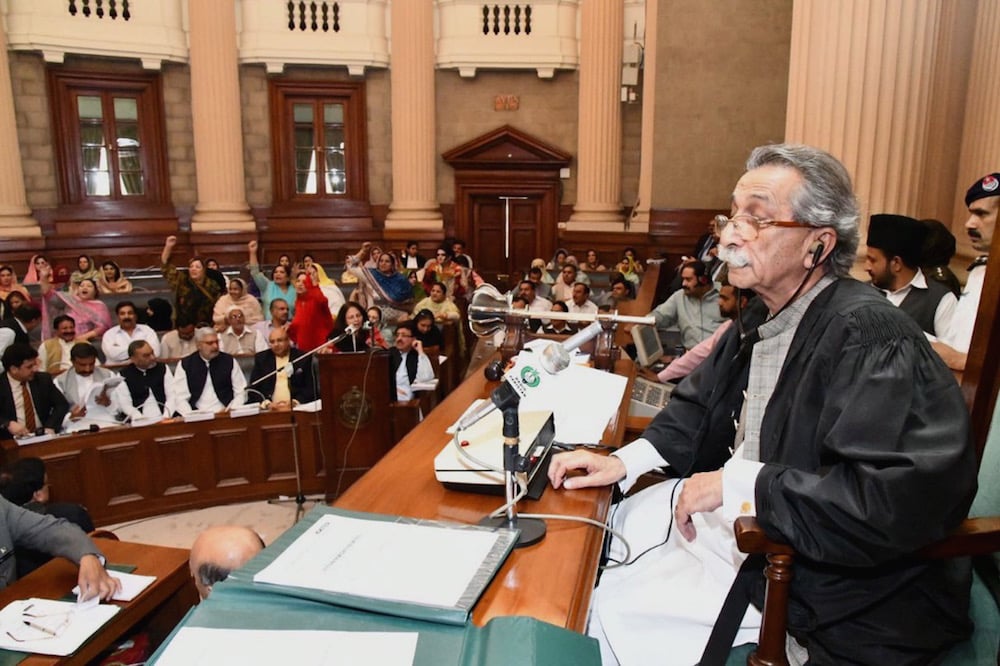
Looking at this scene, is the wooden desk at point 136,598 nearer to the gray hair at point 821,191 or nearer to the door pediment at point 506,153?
the gray hair at point 821,191

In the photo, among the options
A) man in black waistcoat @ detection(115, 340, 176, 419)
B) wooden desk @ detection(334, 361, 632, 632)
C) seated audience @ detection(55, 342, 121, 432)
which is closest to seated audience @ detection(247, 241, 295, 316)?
man in black waistcoat @ detection(115, 340, 176, 419)

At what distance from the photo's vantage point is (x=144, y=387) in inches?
242

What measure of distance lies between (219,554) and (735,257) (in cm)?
146

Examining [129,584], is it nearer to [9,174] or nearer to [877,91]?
[877,91]

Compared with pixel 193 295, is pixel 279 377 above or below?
below

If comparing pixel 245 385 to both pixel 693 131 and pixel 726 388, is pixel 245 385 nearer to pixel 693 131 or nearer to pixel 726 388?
pixel 726 388

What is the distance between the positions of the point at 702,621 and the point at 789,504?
41 centimetres

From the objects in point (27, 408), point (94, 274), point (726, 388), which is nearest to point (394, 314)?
point (27, 408)

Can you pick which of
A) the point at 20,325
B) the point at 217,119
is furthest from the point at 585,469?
the point at 217,119

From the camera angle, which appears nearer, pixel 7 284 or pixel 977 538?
pixel 977 538

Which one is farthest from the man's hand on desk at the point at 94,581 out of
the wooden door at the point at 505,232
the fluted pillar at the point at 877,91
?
the wooden door at the point at 505,232

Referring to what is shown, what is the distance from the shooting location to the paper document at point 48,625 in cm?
252

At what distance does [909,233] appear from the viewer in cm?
349

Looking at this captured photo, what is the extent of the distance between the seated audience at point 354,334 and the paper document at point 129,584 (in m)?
3.29
